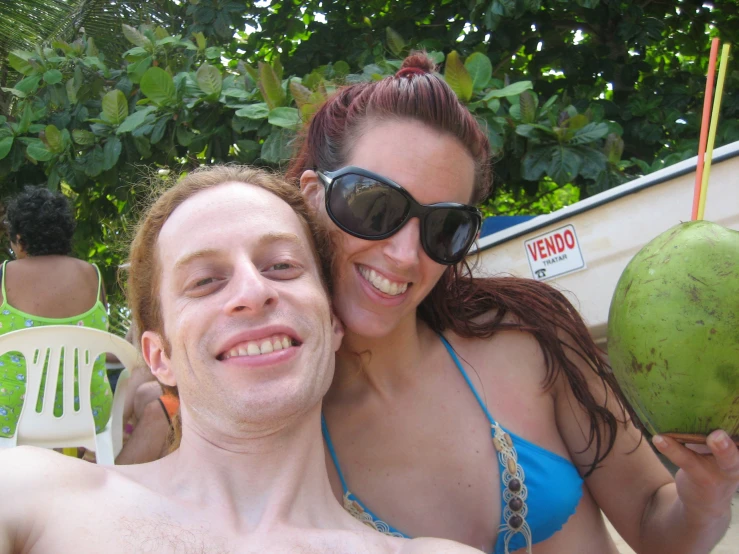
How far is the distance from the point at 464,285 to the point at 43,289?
9.18 feet

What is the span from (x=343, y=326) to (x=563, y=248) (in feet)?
8.11

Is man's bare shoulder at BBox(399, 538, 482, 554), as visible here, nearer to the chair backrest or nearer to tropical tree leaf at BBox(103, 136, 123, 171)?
the chair backrest

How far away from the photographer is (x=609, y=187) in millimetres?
4102

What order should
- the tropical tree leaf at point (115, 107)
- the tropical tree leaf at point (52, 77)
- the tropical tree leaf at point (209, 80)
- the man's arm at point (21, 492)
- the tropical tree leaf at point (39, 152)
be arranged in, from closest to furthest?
the man's arm at point (21, 492) < the tropical tree leaf at point (209, 80) < the tropical tree leaf at point (115, 107) < the tropical tree leaf at point (39, 152) < the tropical tree leaf at point (52, 77)

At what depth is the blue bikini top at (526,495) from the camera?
1779 millimetres

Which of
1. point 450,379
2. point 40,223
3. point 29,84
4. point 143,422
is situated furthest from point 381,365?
point 29,84

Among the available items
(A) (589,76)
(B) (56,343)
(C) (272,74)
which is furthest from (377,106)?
(A) (589,76)

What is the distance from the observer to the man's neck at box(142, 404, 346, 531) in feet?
4.80

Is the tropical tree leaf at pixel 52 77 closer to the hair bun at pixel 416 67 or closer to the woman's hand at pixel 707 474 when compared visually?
the hair bun at pixel 416 67

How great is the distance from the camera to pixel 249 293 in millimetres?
1450

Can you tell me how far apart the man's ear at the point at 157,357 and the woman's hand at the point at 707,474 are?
38.9 inches

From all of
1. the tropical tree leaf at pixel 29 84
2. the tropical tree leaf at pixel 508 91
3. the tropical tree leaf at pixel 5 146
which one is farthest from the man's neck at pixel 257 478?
the tropical tree leaf at pixel 29 84

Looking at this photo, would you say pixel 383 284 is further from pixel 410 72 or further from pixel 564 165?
pixel 564 165

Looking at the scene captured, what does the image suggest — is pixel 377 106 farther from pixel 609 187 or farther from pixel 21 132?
pixel 21 132
